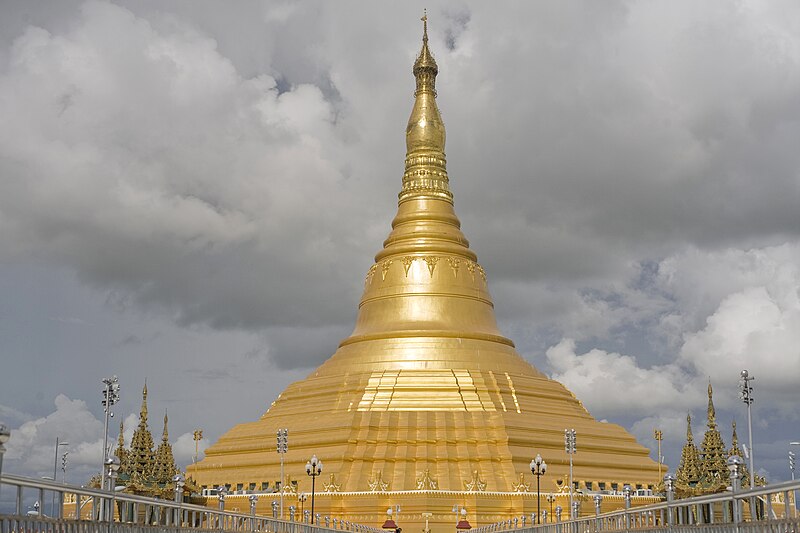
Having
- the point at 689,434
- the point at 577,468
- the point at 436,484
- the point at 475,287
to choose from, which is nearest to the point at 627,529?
the point at 689,434

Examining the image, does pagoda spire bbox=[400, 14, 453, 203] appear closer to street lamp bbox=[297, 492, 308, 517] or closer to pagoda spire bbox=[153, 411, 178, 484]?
street lamp bbox=[297, 492, 308, 517]

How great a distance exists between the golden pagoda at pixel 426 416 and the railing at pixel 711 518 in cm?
1990

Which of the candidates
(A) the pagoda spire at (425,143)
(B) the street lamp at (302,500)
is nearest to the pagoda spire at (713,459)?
(B) the street lamp at (302,500)

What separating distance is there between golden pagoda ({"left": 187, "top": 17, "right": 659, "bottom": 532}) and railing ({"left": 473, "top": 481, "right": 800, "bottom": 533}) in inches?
783

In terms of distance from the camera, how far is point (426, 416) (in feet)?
180

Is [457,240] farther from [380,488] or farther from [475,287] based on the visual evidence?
[380,488]

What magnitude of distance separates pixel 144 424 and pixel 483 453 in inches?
679

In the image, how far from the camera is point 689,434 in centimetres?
4528

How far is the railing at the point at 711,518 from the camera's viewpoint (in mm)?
15117

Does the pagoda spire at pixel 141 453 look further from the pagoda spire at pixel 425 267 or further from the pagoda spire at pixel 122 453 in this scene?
the pagoda spire at pixel 425 267

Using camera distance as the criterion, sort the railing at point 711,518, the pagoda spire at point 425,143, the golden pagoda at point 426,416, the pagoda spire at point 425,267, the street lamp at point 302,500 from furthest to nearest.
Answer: the pagoda spire at point 425,143, the pagoda spire at point 425,267, the golden pagoda at point 426,416, the street lamp at point 302,500, the railing at point 711,518

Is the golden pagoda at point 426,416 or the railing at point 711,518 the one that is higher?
the golden pagoda at point 426,416

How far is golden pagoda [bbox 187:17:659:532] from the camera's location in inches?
1983

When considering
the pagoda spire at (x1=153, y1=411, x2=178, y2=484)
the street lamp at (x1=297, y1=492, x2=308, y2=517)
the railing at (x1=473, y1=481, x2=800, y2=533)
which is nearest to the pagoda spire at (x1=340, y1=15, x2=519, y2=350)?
the street lamp at (x1=297, y1=492, x2=308, y2=517)
